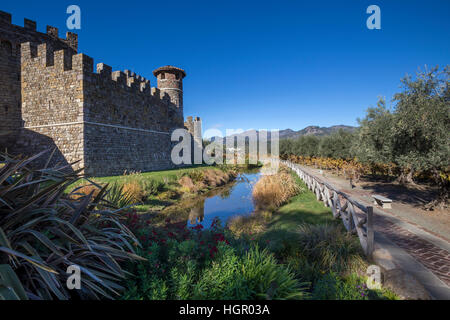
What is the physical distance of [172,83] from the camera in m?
20.2

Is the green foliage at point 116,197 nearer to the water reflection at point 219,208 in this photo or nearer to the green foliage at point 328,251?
the water reflection at point 219,208

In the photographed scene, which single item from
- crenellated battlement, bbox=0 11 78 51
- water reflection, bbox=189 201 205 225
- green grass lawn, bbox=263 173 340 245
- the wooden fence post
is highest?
crenellated battlement, bbox=0 11 78 51

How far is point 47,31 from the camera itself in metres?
13.0

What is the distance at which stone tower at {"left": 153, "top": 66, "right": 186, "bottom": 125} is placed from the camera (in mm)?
20078

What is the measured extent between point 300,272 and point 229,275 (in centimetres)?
161

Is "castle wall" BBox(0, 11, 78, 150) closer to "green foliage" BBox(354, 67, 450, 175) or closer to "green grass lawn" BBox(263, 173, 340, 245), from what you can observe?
"green grass lawn" BBox(263, 173, 340, 245)

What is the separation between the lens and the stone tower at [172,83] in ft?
65.9

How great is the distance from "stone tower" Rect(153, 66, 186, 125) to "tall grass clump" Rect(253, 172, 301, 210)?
13501 millimetres

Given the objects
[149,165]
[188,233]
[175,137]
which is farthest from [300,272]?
[175,137]

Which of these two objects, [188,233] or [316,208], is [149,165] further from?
[188,233]

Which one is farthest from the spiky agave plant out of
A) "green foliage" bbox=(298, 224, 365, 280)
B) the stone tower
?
the stone tower

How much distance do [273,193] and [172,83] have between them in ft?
53.7

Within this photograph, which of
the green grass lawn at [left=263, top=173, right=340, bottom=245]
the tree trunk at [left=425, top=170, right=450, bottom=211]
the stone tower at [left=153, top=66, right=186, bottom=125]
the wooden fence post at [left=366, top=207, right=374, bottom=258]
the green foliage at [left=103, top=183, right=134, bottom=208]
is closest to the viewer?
the wooden fence post at [left=366, top=207, right=374, bottom=258]

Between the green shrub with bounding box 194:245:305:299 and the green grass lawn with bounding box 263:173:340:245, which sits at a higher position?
the green shrub with bounding box 194:245:305:299
